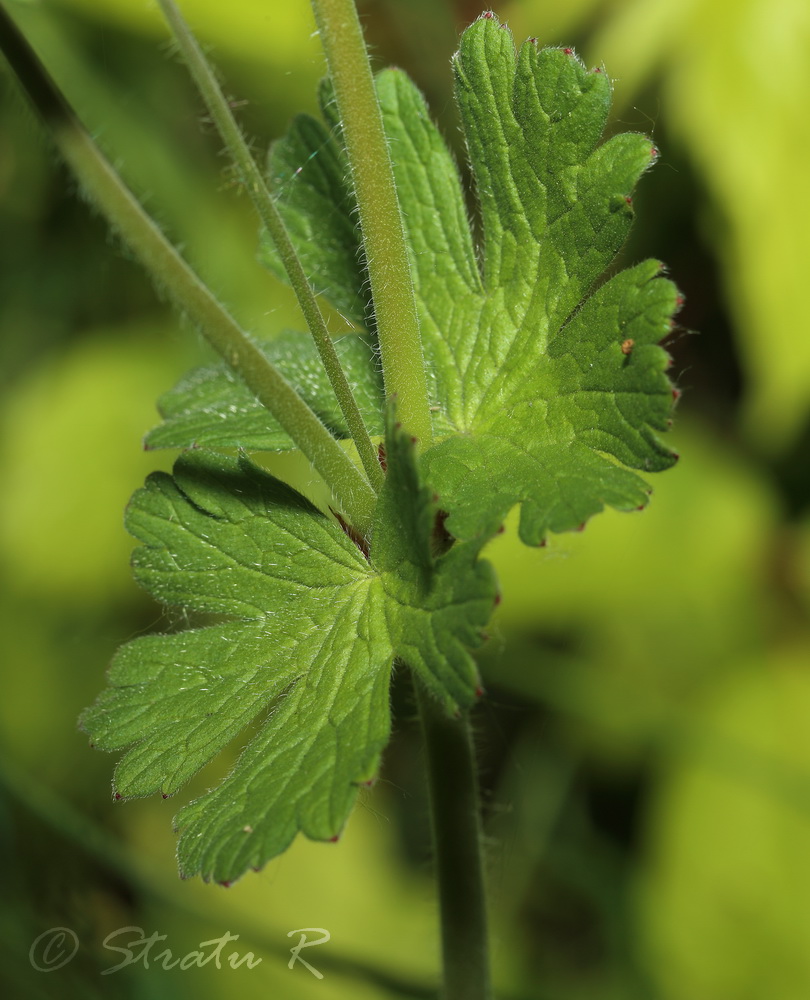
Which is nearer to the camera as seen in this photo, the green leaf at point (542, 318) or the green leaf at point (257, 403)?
the green leaf at point (542, 318)

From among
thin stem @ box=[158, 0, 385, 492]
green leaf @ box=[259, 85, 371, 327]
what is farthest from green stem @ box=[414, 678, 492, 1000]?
green leaf @ box=[259, 85, 371, 327]

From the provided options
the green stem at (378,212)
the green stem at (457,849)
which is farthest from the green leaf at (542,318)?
the green stem at (457,849)

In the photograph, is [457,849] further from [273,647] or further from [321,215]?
[321,215]

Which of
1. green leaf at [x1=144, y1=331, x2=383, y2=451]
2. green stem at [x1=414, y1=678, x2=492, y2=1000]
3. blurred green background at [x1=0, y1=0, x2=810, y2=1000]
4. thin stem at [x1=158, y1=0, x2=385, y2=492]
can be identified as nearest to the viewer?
thin stem at [x1=158, y1=0, x2=385, y2=492]

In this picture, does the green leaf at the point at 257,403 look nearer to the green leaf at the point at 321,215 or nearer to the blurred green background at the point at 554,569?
the green leaf at the point at 321,215

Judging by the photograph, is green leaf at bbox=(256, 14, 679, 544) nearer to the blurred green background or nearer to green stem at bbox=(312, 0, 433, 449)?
green stem at bbox=(312, 0, 433, 449)
